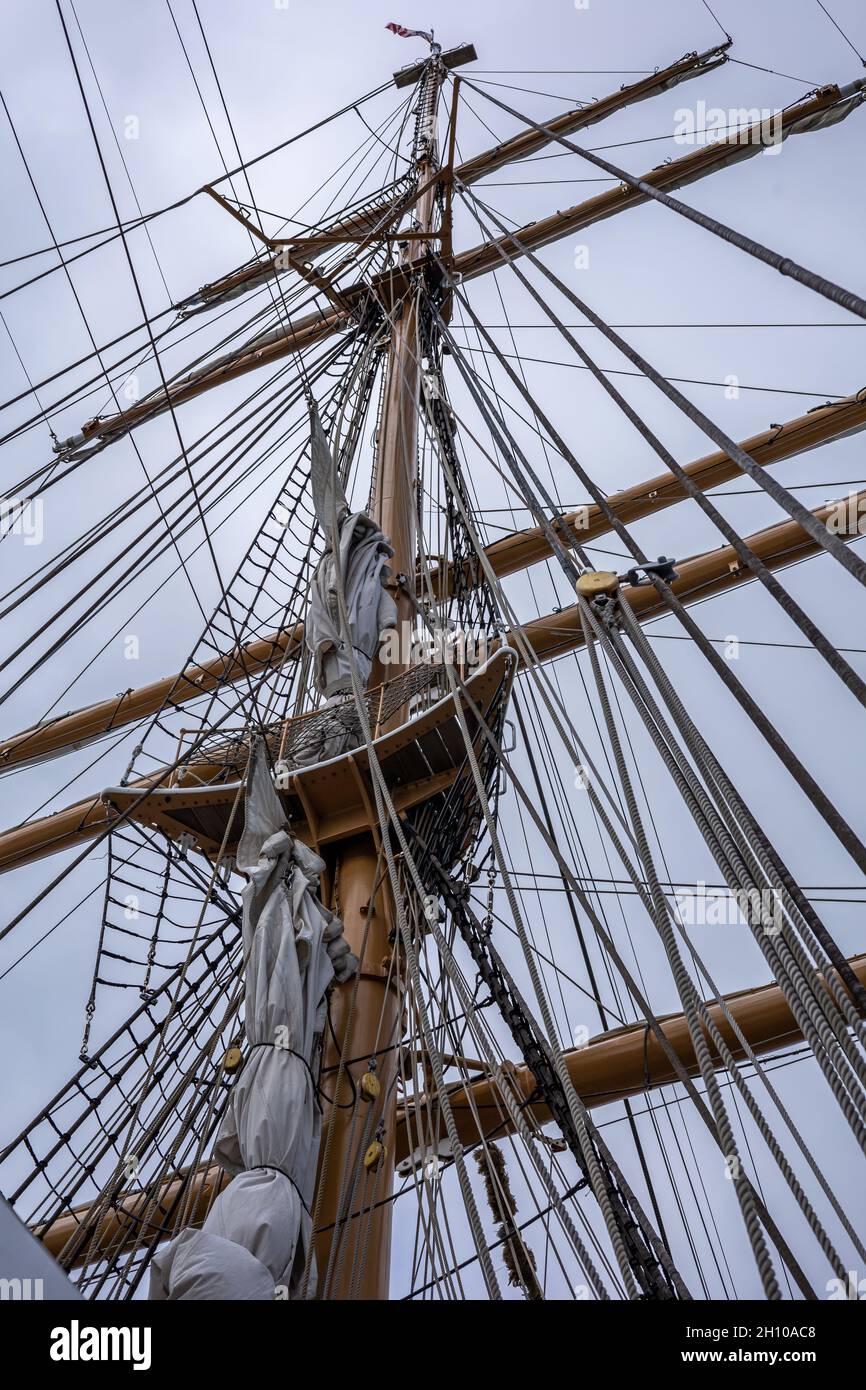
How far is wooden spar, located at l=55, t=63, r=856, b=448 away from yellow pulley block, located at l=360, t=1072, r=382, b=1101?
7.29 meters

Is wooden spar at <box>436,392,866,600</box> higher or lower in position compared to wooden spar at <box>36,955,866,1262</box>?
higher

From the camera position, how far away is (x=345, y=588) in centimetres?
554

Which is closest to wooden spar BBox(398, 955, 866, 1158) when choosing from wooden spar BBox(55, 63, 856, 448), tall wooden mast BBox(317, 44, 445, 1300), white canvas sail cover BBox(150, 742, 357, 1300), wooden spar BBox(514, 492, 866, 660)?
tall wooden mast BBox(317, 44, 445, 1300)

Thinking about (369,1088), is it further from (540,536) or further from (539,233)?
(539,233)


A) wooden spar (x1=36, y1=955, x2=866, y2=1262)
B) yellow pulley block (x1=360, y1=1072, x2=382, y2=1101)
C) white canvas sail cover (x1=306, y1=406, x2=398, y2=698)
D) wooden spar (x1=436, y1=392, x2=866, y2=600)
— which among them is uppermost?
wooden spar (x1=436, y1=392, x2=866, y2=600)

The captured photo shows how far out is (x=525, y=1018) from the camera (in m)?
4.48

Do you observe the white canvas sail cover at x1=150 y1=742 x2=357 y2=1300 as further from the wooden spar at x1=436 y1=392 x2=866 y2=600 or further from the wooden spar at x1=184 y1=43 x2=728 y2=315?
the wooden spar at x1=184 y1=43 x2=728 y2=315

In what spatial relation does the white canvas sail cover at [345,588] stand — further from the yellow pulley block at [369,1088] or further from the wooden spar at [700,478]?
the wooden spar at [700,478]

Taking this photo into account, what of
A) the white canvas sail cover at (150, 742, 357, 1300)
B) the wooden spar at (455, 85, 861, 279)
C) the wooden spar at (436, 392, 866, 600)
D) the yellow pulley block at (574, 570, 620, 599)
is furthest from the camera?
the wooden spar at (455, 85, 861, 279)

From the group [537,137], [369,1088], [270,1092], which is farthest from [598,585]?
[537,137]

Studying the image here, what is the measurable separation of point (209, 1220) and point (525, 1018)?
5.35ft

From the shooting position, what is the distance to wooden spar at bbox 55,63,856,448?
10.7m

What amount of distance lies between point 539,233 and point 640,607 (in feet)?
14.5
